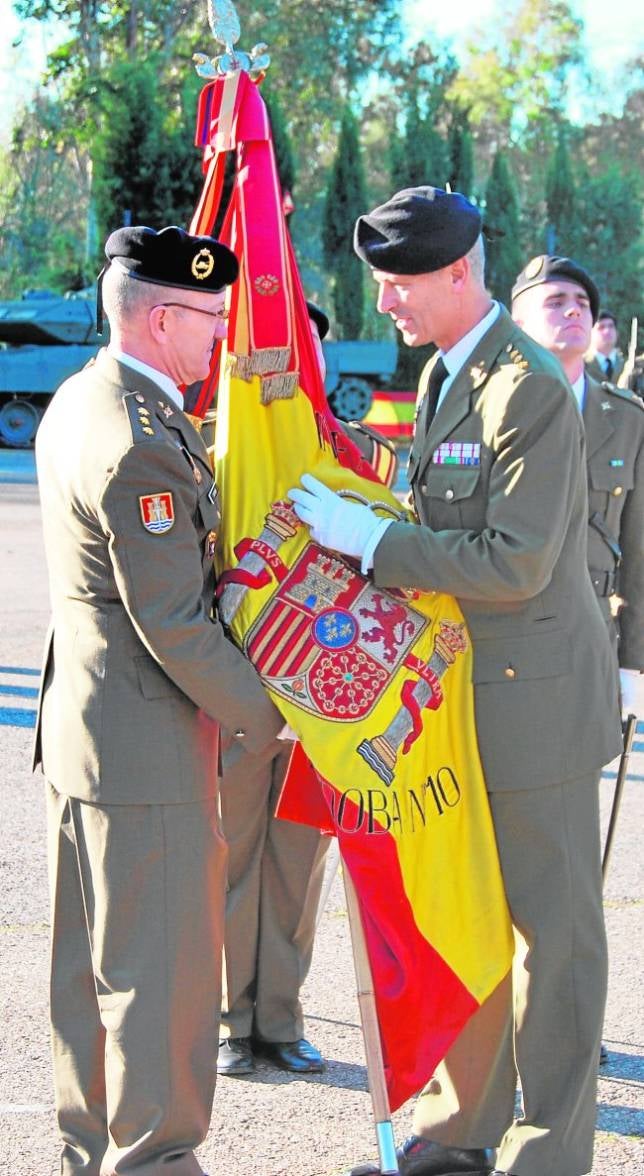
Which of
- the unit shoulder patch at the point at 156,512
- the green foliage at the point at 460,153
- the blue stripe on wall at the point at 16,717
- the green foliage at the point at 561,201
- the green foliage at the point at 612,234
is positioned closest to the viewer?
the unit shoulder patch at the point at 156,512

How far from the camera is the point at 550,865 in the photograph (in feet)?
9.86

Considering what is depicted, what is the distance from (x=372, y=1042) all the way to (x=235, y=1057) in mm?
869

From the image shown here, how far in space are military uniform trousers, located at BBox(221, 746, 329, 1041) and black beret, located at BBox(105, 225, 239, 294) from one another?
141 centimetres

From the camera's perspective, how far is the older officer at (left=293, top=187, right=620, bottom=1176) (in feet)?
9.55

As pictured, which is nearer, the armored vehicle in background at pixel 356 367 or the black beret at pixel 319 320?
the black beret at pixel 319 320

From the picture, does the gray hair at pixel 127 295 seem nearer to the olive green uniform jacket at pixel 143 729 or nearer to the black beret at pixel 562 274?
the olive green uniform jacket at pixel 143 729

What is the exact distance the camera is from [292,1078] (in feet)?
12.0

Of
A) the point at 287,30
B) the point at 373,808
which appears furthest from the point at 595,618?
the point at 287,30

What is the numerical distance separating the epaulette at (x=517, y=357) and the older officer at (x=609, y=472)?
888 mm

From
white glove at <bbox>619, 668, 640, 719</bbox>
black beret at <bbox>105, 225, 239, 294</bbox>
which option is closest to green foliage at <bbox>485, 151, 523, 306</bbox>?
white glove at <bbox>619, 668, 640, 719</bbox>

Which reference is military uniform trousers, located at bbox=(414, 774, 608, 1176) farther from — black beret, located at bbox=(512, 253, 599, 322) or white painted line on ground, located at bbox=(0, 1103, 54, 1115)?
black beret, located at bbox=(512, 253, 599, 322)

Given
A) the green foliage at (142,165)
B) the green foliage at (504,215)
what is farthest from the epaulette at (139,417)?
the green foliage at (504,215)

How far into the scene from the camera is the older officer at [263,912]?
149 inches

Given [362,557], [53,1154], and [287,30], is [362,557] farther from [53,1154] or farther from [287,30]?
[287,30]
